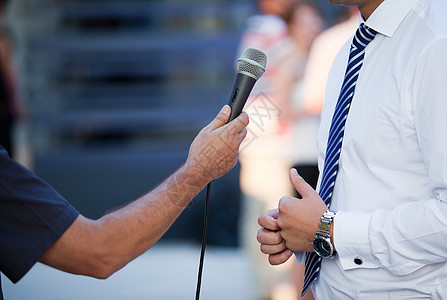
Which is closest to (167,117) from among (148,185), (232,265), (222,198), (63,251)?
(148,185)

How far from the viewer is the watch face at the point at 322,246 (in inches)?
59.7

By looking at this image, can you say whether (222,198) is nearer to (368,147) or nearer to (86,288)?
(86,288)

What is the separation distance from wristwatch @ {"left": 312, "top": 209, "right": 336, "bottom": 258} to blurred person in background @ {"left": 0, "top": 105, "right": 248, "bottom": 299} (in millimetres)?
314

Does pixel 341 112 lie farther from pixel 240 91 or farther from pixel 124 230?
pixel 124 230

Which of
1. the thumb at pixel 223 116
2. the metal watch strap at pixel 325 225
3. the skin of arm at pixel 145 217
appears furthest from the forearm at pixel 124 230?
the metal watch strap at pixel 325 225

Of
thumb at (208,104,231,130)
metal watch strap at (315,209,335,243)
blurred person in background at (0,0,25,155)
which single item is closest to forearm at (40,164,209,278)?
thumb at (208,104,231,130)

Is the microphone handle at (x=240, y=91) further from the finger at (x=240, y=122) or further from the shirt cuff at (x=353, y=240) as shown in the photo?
the shirt cuff at (x=353, y=240)

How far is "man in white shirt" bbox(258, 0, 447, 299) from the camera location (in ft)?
4.53

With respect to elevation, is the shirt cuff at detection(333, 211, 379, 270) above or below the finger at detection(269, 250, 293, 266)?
above

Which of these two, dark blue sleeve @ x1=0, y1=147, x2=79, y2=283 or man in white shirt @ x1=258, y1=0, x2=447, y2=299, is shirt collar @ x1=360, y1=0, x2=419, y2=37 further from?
dark blue sleeve @ x1=0, y1=147, x2=79, y2=283

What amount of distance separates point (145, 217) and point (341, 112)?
0.59m

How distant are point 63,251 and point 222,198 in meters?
4.10

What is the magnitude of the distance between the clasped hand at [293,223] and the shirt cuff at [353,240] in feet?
0.21

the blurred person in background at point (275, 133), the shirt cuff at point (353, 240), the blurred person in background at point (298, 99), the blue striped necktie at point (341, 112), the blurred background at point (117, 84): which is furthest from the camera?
the blurred background at point (117, 84)
